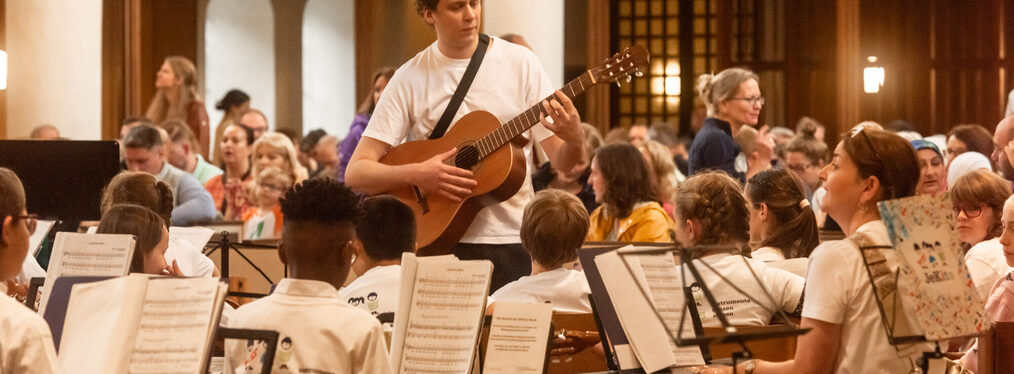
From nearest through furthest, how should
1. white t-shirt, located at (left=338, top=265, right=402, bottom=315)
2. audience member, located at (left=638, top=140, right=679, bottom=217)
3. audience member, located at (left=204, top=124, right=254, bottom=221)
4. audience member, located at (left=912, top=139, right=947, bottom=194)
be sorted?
white t-shirt, located at (left=338, top=265, right=402, bottom=315), audience member, located at (left=912, top=139, right=947, bottom=194), audience member, located at (left=638, top=140, right=679, bottom=217), audience member, located at (left=204, top=124, right=254, bottom=221)

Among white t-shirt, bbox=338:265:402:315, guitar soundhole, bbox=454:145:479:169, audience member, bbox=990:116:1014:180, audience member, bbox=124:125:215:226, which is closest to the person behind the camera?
white t-shirt, bbox=338:265:402:315

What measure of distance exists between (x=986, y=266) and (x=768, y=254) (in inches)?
34.6

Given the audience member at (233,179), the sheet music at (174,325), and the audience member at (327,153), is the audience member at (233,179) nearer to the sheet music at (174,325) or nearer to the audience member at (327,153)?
the audience member at (327,153)

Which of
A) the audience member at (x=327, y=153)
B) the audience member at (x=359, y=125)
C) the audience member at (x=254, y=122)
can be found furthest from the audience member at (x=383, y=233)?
the audience member at (x=327, y=153)

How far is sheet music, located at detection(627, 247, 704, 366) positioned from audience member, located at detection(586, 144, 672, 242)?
2.90 metres

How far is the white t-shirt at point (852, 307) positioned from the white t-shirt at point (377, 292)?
126 centimetres

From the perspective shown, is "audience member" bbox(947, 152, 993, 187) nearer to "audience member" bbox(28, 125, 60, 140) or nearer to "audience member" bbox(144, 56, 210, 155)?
"audience member" bbox(144, 56, 210, 155)

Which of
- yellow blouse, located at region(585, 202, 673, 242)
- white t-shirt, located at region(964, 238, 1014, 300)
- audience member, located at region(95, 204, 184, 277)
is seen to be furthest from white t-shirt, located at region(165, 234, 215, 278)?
white t-shirt, located at region(964, 238, 1014, 300)

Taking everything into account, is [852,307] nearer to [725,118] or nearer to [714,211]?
[714,211]

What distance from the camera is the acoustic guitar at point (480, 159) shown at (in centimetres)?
418

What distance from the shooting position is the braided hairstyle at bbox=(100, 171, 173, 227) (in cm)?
466

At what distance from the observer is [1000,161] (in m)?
6.26

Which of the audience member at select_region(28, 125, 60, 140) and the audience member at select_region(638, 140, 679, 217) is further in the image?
the audience member at select_region(28, 125, 60, 140)

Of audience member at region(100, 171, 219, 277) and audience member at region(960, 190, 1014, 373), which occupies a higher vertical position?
audience member at region(100, 171, 219, 277)
